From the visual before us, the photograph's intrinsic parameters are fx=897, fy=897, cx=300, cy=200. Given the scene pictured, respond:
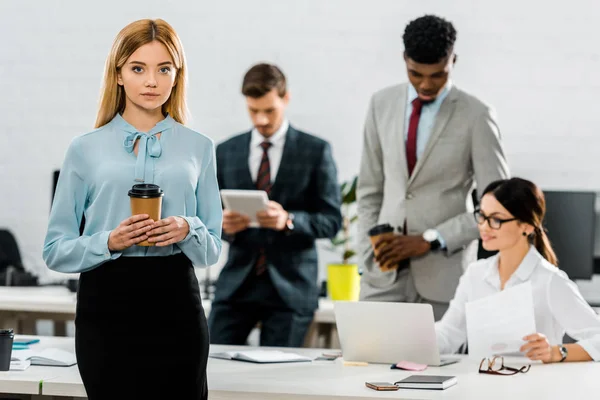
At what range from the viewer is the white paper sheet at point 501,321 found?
2.39 metres

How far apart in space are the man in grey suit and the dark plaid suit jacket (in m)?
0.38

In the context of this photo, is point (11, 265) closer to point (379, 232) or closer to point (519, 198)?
point (379, 232)

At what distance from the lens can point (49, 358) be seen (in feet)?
7.52

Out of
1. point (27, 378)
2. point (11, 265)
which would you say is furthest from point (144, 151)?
point (11, 265)

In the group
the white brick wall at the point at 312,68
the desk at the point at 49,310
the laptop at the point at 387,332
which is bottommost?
the desk at the point at 49,310

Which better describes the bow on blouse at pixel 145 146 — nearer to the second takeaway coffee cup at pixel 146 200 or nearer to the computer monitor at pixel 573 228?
the second takeaway coffee cup at pixel 146 200

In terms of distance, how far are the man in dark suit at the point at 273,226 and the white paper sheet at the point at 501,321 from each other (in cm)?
94

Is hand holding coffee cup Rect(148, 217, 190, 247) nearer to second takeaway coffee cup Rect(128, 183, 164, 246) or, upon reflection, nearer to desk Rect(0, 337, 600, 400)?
second takeaway coffee cup Rect(128, 183, 164, 246)

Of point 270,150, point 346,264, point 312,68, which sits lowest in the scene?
point 346,264

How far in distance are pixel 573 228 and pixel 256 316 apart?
4.44ft

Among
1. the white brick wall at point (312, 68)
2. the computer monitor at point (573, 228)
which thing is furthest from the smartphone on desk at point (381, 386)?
the white brick wall at point (312, 68)

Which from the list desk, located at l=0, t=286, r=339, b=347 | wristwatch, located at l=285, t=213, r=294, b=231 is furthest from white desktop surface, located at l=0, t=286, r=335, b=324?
wristwatch, located at l=285, t=213, r=294, b=231

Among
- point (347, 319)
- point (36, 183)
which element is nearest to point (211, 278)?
point (36, 183)

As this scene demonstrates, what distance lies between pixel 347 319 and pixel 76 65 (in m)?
2.94
